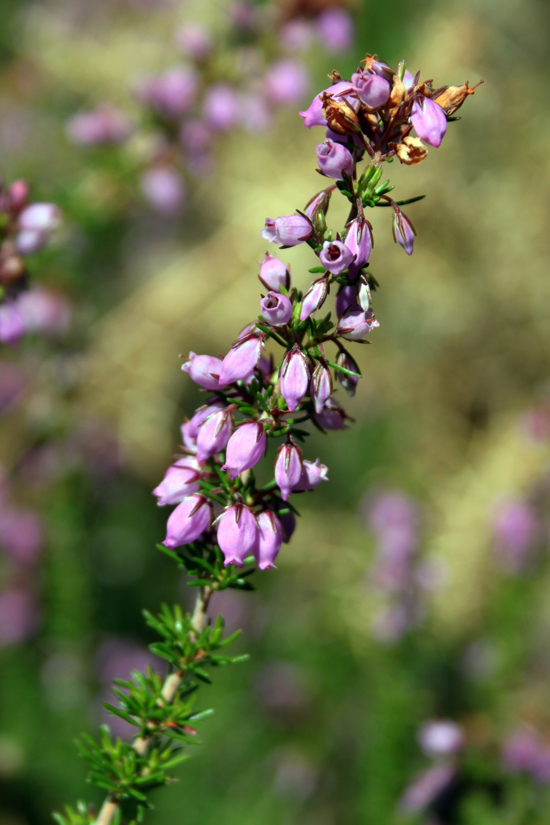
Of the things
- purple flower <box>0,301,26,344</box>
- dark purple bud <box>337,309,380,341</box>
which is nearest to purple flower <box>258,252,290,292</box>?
dark purple bud <box>337,309,380,341</box>

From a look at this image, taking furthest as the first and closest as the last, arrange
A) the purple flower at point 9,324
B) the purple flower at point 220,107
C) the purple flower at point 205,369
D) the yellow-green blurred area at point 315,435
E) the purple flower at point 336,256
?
the yellow-green blurred area at point 315,435 < the purple flower at point 220,107 < the purple flower at point 9,324 < the purple flower at point 205,369 < the purple flower at point 336,256

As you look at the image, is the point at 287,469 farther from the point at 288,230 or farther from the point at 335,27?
the point at 335,27

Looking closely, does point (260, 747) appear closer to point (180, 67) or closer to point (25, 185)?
point (25, 185)

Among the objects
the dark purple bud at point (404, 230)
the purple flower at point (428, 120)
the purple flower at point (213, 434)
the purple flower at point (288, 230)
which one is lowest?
the purple flower at point (213, 434)

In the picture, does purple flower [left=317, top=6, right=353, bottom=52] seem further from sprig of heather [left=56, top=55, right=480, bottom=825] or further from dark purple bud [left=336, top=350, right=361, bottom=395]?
dark purple bud [left=336, top=350, right=361, bottom=395]

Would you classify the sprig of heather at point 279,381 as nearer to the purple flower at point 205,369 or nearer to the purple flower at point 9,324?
the purple flower at point 205,369

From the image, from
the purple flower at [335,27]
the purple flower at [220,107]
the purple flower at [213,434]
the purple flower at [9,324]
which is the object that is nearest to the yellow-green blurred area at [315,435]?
the purple flower at [220,107]

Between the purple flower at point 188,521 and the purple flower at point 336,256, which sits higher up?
the purple flower at point 336,256

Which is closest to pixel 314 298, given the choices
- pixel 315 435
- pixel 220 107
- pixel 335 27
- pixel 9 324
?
pixel 9 324
